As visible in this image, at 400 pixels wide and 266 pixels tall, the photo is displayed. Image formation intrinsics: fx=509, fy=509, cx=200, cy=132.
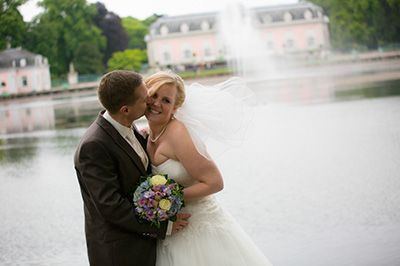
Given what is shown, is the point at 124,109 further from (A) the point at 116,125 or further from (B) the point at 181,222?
(B) the point at 181,222

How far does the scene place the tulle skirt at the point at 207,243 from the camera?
270 centimetres

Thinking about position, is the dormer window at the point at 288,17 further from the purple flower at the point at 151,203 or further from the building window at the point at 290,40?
the purple flower at the point at 151,203

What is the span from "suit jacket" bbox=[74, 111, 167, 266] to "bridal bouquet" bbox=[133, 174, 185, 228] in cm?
4

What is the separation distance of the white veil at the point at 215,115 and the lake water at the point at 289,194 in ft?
5.27

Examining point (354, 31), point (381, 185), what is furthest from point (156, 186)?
point (354, 31)

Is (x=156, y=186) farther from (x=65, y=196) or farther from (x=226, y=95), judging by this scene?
(x=65, y=196)

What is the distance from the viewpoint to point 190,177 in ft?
8.86

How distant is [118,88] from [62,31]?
5484 cm

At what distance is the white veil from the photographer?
288 cm

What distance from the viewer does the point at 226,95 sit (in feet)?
10.2

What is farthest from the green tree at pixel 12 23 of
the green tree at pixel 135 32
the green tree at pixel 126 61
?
the green tree at pixel 135 32

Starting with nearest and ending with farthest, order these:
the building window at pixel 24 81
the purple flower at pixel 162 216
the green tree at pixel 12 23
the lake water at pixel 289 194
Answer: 1. the purple flower at pixel 162 216
2. the lake water at pixel 289 194
3. the green tree at pixel 12 23
4. the building window at pixel 24 81

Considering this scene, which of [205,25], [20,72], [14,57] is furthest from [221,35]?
[20,72]

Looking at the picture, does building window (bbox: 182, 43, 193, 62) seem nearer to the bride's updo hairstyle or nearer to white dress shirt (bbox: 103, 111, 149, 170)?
the bride's updo hairstyle
